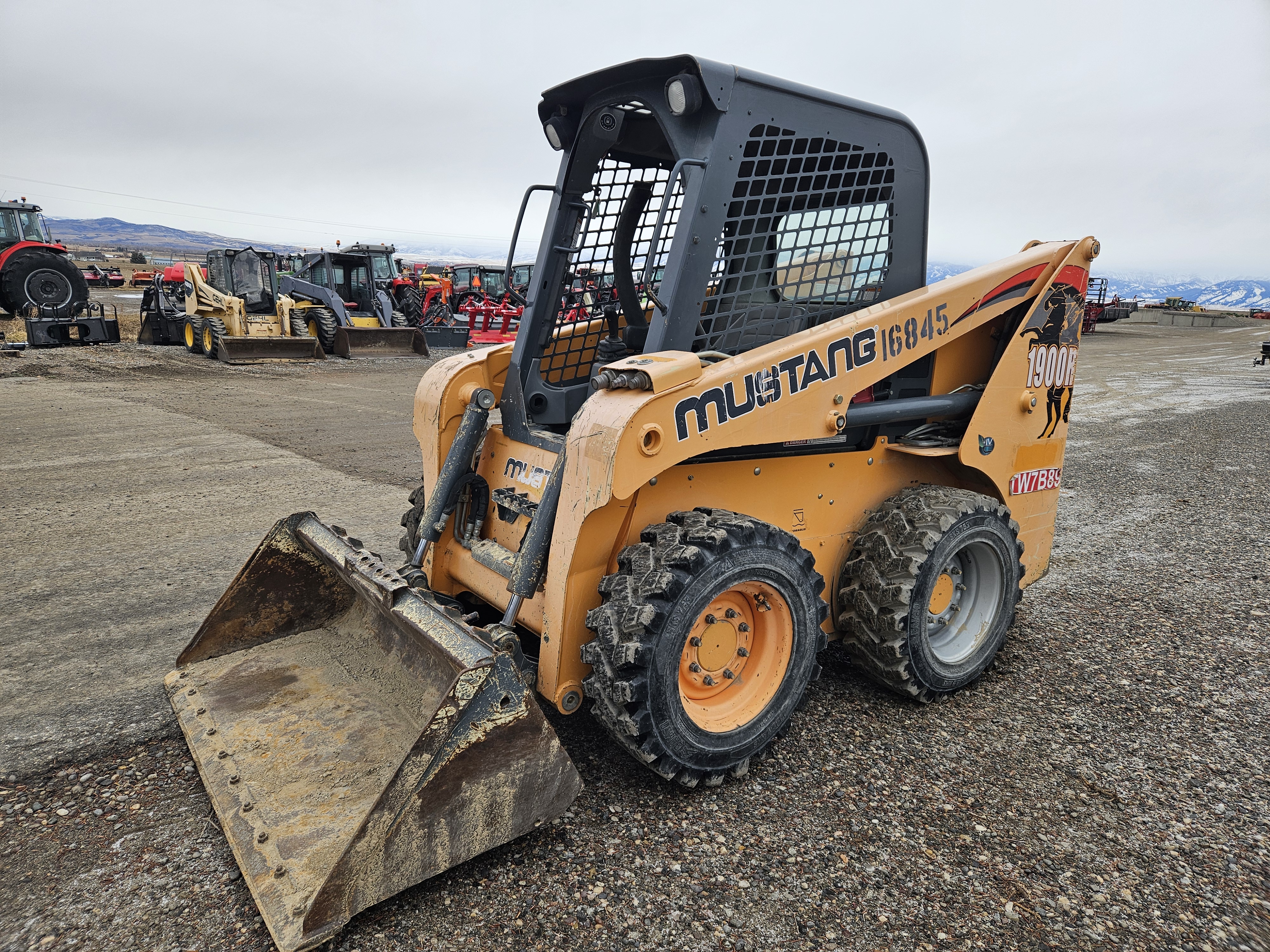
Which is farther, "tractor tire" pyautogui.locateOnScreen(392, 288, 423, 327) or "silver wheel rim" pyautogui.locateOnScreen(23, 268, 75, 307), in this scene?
"tractor tire" pyautogui.locateOnScreen(392, 288, 423, 327)

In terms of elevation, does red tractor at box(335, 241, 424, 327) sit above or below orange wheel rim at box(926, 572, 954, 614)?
above

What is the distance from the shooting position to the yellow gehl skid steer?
7.90 feet

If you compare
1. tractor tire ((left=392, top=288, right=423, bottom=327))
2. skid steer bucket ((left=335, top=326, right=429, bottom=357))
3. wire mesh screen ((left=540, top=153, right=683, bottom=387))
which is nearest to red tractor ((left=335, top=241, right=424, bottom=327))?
tractor tire ((left=392, top=288, right=423, bottom=327))

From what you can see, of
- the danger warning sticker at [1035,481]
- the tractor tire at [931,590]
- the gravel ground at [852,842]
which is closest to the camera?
the gravel ground at [852,842]

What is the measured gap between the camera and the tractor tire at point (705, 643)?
8.29 ft

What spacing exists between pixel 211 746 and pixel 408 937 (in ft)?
3.49

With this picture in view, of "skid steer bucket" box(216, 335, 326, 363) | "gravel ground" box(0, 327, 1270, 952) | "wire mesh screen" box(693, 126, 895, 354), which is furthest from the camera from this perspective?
"skid steer bucket" box(216, 335, 326, 363)

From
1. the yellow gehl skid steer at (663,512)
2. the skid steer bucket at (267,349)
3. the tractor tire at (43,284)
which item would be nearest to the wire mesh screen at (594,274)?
the yellow gehl skid steer at (663,512)

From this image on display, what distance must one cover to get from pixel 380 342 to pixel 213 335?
3595 millimetres

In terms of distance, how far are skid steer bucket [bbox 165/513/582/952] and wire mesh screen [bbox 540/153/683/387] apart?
1.29 meters

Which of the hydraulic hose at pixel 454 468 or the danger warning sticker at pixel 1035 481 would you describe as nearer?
the hydraulic hose at pixel 454 468

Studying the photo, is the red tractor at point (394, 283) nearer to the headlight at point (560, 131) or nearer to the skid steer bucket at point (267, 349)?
the skid steer bucket at point (267, 349)

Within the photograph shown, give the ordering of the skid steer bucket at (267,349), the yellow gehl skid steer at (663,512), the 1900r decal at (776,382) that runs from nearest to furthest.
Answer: the yellow gehl skid steer at (663,512), the 1900r decal at (776,382), the skid steer bucket at (267,349)

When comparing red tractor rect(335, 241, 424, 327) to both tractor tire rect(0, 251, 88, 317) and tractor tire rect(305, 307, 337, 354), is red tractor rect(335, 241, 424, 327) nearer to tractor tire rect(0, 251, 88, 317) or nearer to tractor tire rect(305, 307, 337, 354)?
tractor tire rect(305, 307, 337, 354)
